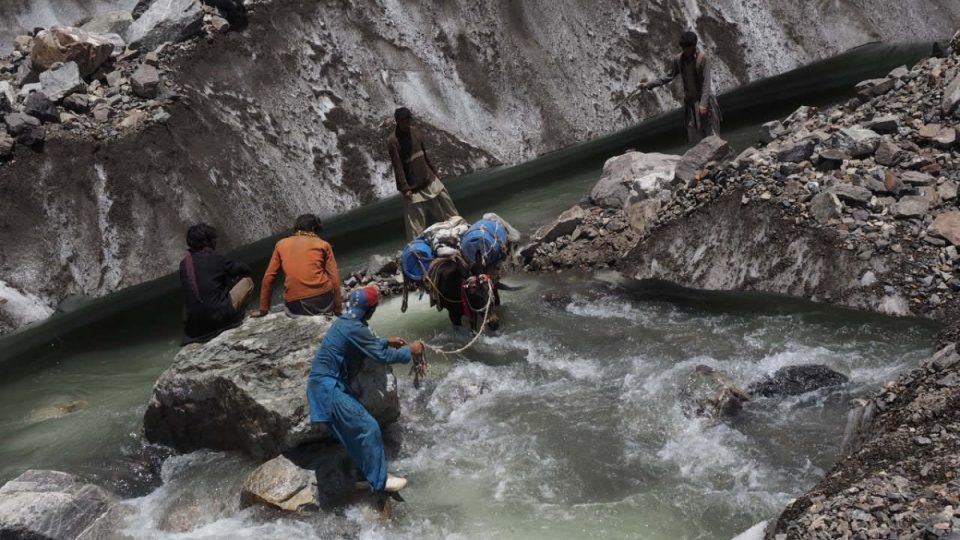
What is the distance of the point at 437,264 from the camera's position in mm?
9547

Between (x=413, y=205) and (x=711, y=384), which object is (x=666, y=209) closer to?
(x=413, y=205)

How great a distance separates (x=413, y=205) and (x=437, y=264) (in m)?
2.14

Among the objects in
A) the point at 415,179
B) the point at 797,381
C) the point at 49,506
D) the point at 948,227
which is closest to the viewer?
the point at 49,506

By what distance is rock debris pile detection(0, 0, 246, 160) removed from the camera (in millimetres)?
18562

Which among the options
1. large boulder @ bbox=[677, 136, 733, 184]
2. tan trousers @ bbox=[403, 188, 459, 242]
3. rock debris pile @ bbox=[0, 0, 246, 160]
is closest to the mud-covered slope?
rock debris pile @ bbox=[0, 0, 246, 160]

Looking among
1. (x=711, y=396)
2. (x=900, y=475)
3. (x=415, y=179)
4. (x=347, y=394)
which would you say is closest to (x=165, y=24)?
(x=415, y=179)

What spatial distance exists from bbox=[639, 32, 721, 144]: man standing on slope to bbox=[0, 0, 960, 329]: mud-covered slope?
8526mm

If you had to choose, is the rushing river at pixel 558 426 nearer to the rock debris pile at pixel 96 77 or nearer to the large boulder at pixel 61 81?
the rock debris pile at pixel 96 77

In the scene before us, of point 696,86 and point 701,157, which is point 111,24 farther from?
point 701,157

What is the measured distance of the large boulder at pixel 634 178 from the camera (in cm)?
1280

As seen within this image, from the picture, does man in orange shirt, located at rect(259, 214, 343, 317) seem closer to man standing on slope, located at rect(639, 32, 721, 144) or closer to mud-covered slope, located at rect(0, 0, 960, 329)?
man standing on slope, located at rect(639, 32, 721, 144)

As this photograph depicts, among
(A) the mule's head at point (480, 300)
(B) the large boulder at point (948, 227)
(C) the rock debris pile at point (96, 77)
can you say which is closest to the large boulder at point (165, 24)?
(C) the rock debris pile at point (96, 77)

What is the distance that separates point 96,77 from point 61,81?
3.16 feet

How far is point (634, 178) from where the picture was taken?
13.3 m
